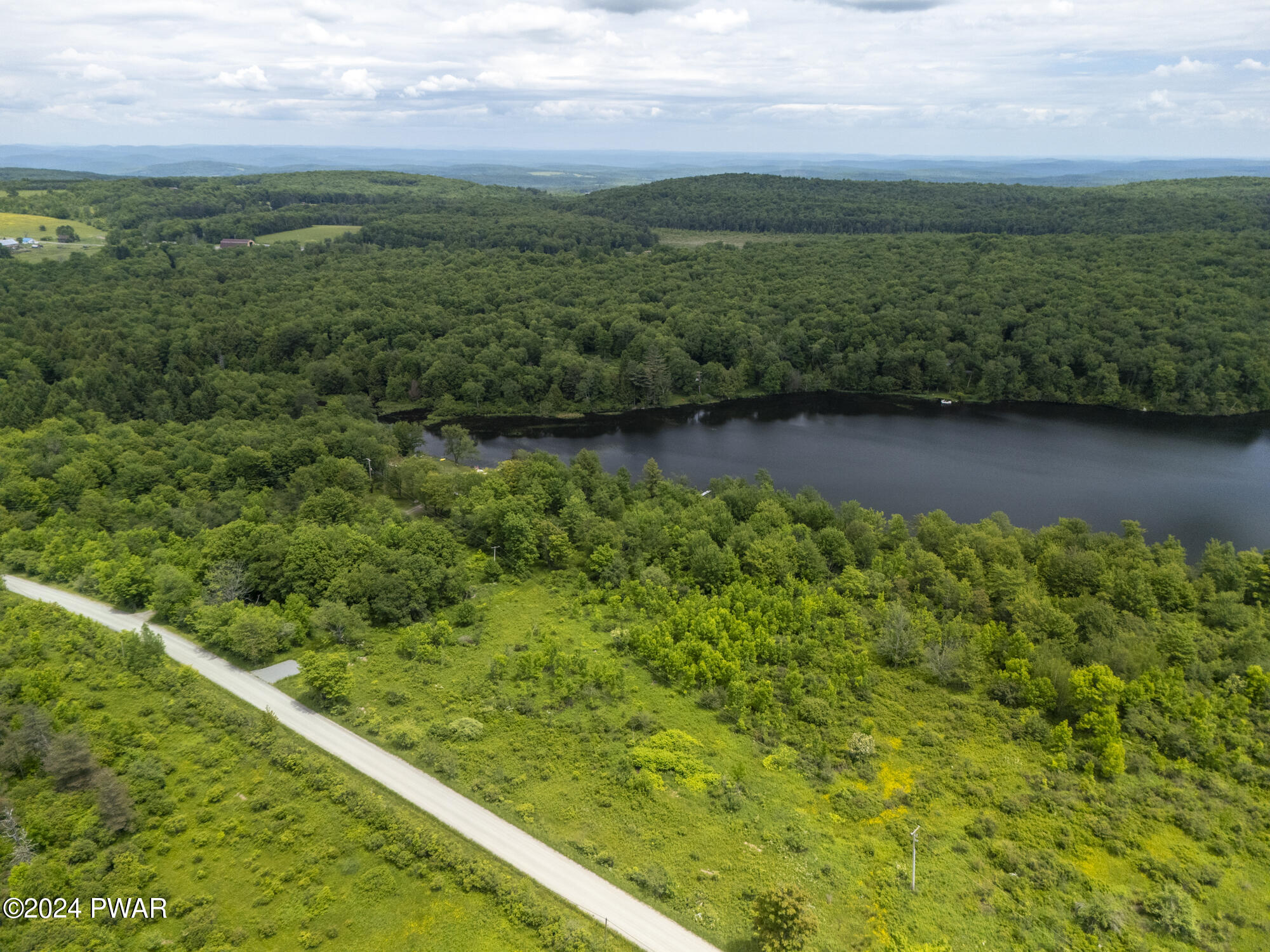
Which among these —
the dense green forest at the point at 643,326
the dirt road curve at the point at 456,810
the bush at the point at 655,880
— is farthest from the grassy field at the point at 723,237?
the bush at the point at 655,880

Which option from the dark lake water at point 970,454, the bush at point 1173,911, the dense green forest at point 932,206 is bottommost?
the bush at point 1173,911

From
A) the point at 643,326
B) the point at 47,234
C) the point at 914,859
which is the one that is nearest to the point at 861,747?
the point at 914,859

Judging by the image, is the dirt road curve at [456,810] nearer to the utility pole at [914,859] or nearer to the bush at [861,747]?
the utility pole at [914,859]

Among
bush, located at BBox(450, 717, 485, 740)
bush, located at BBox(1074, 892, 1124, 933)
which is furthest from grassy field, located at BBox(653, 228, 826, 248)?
bush, located at BBox(1074, 892, 1124, 933)

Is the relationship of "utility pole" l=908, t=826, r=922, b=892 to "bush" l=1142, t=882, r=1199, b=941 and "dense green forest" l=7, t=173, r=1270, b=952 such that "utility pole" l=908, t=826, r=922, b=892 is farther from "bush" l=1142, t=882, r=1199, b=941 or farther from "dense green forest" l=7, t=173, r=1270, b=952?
"bush" l=1142, t=882, r=1199, b=941

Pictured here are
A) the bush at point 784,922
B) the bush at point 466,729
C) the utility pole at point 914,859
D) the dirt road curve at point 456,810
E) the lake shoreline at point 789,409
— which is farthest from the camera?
the lake shoreline at point 789,409

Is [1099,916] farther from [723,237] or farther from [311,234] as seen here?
[311,234]

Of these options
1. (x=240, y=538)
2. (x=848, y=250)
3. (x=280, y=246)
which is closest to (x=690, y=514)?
(x=240, y=538)
